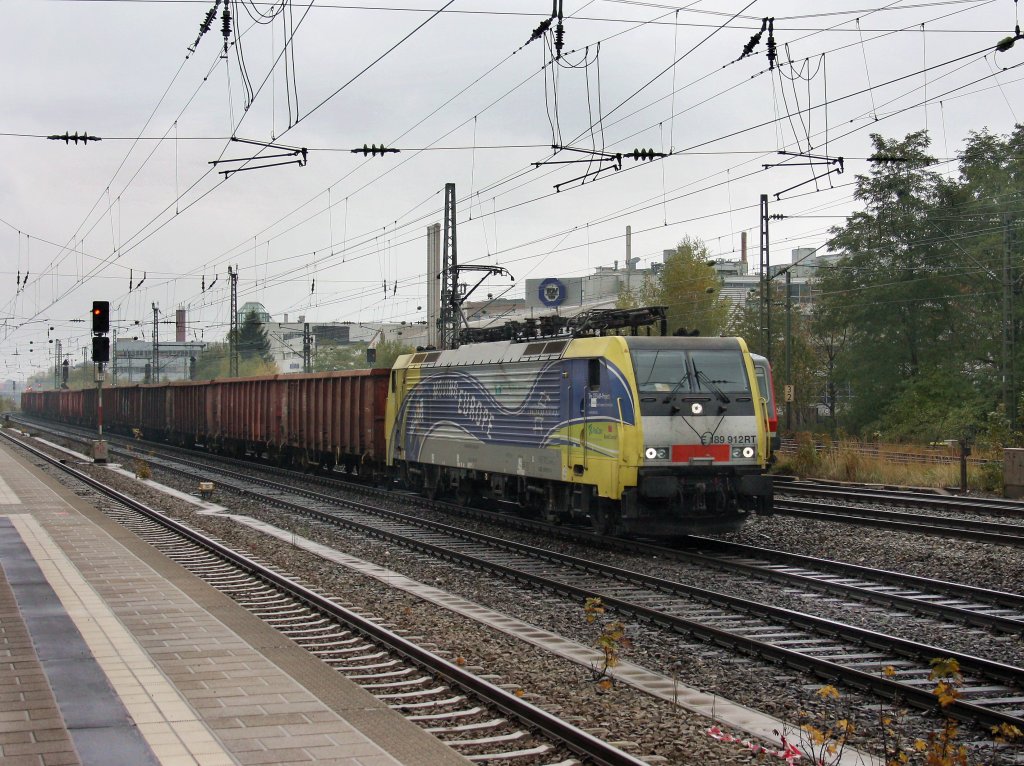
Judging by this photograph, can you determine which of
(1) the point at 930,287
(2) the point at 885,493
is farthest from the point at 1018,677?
(1) the point at 930,287

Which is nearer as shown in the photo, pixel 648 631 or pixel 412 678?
pixel 412 678

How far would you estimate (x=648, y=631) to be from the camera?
10.6 m

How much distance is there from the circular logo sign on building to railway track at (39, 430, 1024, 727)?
30.6 meters

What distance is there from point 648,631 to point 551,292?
124ft

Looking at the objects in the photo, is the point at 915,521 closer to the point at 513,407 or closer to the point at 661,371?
the point at 661,371

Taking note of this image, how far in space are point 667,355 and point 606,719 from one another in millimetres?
9072

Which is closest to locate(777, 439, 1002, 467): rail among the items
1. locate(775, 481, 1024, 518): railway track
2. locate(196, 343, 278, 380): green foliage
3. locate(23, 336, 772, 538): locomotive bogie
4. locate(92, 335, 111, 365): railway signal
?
locate(775, 481, 1024, 518): railway track

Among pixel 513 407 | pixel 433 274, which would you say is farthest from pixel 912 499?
pixel 433 274

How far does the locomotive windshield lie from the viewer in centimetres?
1554

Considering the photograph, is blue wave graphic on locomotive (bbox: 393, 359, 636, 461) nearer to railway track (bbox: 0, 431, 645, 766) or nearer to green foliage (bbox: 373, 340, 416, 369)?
railway track (bbox: 0, 431, 645, 766)

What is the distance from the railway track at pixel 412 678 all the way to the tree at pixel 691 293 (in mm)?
49929

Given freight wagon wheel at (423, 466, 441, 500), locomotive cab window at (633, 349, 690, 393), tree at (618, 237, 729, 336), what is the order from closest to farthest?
1. locomotive cab window at (633, 349, 690, 393)
2. freight wagon wheel at (423, 466, 441, 500)
3. tree at (618, 237, 729, 336)

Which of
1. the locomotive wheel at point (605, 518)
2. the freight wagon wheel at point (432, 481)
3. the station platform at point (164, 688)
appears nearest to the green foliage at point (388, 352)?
the freight wagon wheel at point (432, 481)

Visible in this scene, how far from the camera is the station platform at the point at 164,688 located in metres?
6.09
